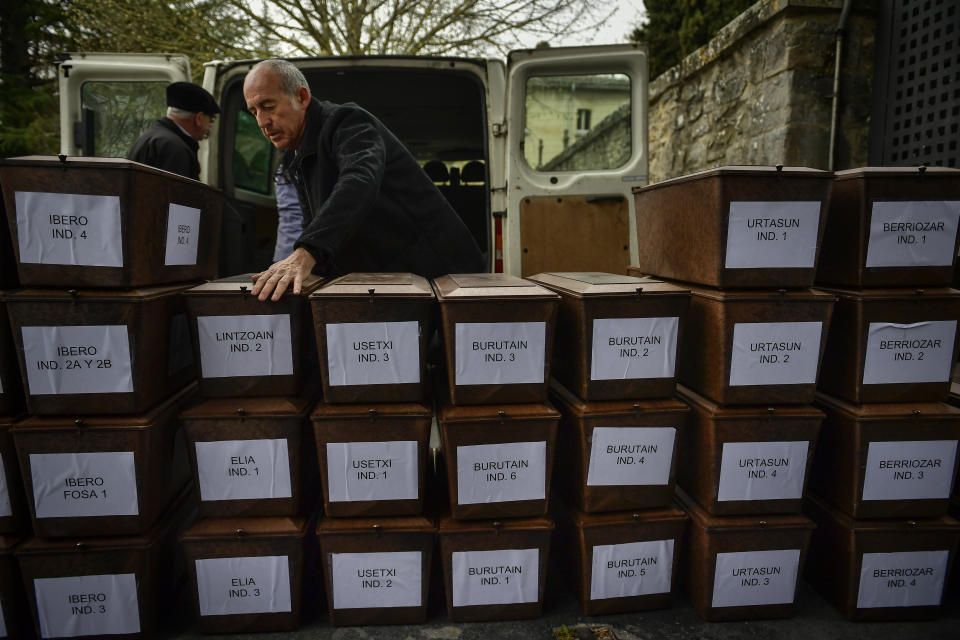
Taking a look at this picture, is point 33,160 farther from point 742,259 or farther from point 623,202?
point 623,202

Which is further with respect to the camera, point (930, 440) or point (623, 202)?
point (623, 202)

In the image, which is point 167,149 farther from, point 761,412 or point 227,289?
point 761,412

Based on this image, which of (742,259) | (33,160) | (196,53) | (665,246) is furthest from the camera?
(196,53)

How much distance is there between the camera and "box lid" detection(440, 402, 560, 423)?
1.62 m

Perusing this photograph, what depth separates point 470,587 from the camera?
5.69 ft

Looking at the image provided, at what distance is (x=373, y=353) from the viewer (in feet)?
5.34

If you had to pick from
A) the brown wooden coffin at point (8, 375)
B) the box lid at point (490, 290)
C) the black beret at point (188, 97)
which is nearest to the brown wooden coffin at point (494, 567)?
the box lid at point (490, 290)

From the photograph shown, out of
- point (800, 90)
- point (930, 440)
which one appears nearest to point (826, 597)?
point (930, 440)

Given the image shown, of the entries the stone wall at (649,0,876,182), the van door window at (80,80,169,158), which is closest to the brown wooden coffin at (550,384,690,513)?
the stone wall at (649,0,876,182)

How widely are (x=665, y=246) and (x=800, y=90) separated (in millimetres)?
2508

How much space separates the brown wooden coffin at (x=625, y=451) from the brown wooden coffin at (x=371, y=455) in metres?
0.49

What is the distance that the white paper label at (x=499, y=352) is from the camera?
64.2 inches

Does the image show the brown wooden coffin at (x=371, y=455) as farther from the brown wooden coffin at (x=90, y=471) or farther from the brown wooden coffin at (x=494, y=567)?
the brown wooden coffin at (x=90, y=471)

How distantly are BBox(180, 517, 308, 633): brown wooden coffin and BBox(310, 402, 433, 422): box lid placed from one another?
0.38 meters
